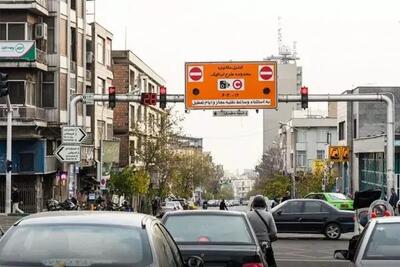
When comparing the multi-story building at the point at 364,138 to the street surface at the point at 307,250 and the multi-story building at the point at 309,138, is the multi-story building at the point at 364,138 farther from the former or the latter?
the multi-story building at the point at 309,138

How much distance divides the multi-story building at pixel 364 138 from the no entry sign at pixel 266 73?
2179 centimetres

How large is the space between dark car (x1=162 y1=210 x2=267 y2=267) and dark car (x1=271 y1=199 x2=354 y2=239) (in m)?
17.3

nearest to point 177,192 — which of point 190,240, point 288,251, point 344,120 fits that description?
point 344,120

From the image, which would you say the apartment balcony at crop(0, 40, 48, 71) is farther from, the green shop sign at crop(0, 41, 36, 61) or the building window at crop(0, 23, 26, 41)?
the building window at crop(0, 23, 26, 41)

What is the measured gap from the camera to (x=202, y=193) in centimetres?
14725

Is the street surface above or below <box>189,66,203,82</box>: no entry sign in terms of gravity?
below

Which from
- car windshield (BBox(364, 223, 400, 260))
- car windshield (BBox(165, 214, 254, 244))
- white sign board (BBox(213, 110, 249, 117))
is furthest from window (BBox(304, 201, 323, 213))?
car windshield (BBox(364, 223, 400, 260))

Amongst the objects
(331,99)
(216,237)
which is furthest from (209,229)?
(331,99)

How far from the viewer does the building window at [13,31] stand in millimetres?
45688

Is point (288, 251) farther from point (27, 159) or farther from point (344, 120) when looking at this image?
point (344, 120)

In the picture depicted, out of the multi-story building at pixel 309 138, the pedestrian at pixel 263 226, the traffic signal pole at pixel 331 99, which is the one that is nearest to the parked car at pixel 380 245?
the pedestrian at pixel 263 226

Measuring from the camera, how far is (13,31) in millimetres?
45719

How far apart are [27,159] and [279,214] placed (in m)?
21.4

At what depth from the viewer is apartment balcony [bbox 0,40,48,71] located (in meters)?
44.6
